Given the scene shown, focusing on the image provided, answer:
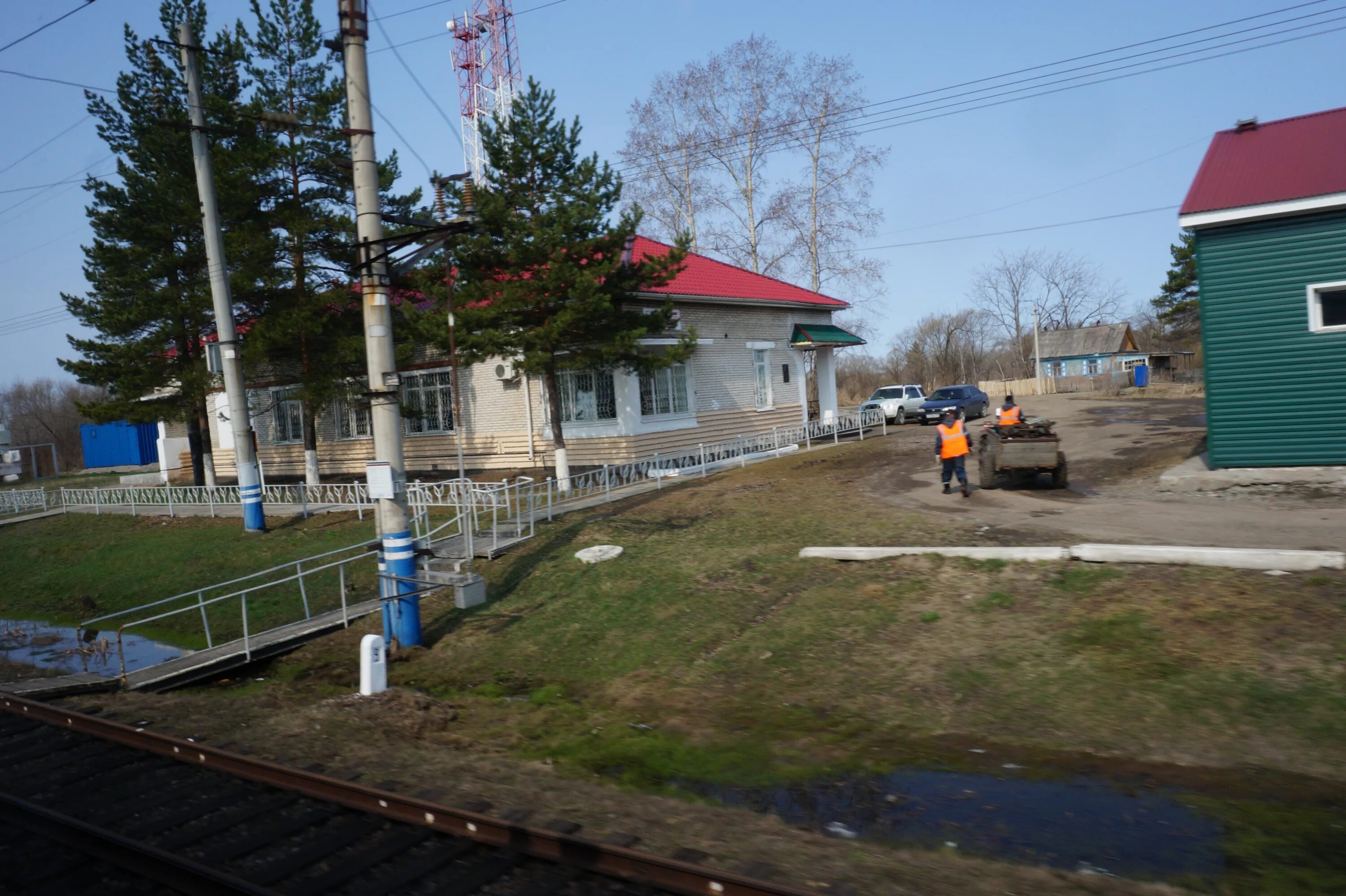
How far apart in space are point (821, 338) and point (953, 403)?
539cm

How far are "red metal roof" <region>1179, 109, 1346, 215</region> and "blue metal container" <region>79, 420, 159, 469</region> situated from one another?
4858 centimetres

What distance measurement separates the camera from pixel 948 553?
10.9 meters

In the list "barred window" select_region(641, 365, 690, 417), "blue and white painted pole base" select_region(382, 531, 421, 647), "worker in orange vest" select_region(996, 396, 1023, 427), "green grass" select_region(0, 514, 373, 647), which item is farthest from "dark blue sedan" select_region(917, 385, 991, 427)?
"blue and white painted pole base" select_region(382, 531, 421, 647)

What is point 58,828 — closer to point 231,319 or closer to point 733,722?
point 733,722

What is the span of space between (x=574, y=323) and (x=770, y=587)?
8965mm

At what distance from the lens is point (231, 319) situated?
789 inches

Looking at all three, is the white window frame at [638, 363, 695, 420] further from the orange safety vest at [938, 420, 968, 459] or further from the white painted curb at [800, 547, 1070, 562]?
the white painted curb at [800, 547, 1070, 562]

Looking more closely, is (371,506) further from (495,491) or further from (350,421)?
(350,421)

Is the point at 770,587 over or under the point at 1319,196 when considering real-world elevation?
under

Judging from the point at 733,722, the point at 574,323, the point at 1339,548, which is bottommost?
the point at 733,722

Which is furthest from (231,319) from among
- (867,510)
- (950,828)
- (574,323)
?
(950,828)

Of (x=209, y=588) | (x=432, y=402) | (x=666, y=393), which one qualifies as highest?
(x=432, y=402)

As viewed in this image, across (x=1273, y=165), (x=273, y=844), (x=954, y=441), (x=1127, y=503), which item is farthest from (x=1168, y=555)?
(x=1273, y=165)

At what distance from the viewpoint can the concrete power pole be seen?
11086 mm
